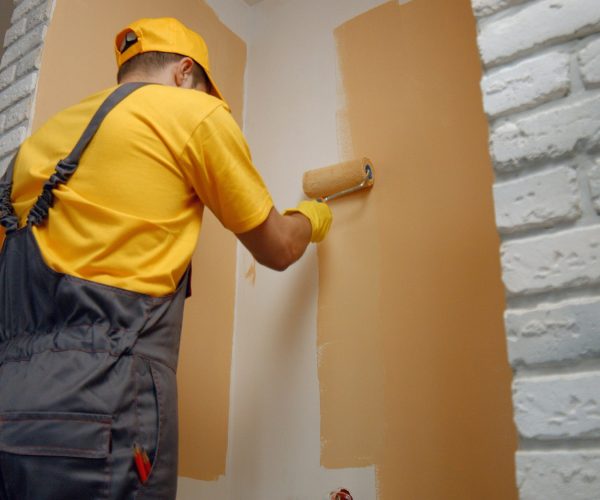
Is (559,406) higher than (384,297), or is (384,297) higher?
(384,297)

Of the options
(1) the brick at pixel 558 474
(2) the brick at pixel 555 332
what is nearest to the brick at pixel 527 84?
(2) the brick at pixel 555 332

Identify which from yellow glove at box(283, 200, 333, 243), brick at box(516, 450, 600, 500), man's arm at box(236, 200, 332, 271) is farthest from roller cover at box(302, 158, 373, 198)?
brick at box(516, 450, 600, 500)

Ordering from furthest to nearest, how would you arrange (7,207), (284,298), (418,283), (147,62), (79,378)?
(284,298)
(418,283)
(147,62)
(7,207)
(79,378)

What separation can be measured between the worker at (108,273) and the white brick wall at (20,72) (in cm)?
40

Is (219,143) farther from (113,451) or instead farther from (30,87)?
(30,87)

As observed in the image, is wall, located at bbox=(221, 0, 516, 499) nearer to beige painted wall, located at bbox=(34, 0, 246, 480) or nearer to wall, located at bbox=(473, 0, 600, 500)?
beige painted wall, located at bbox=(34, 0, 246, 480)

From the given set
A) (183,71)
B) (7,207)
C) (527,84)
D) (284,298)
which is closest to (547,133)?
(527,84)

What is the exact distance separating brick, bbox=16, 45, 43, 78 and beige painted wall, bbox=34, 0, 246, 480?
0.02 m

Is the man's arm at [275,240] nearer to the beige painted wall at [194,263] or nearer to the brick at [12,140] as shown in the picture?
the beige painted wall at [194,263]

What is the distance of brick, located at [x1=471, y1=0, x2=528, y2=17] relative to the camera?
32.9 inches

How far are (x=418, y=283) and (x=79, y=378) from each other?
0.90 m

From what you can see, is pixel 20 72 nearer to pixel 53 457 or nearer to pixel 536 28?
pixel 53 457

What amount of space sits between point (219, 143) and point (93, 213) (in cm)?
25

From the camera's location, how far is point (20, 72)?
1.62m
